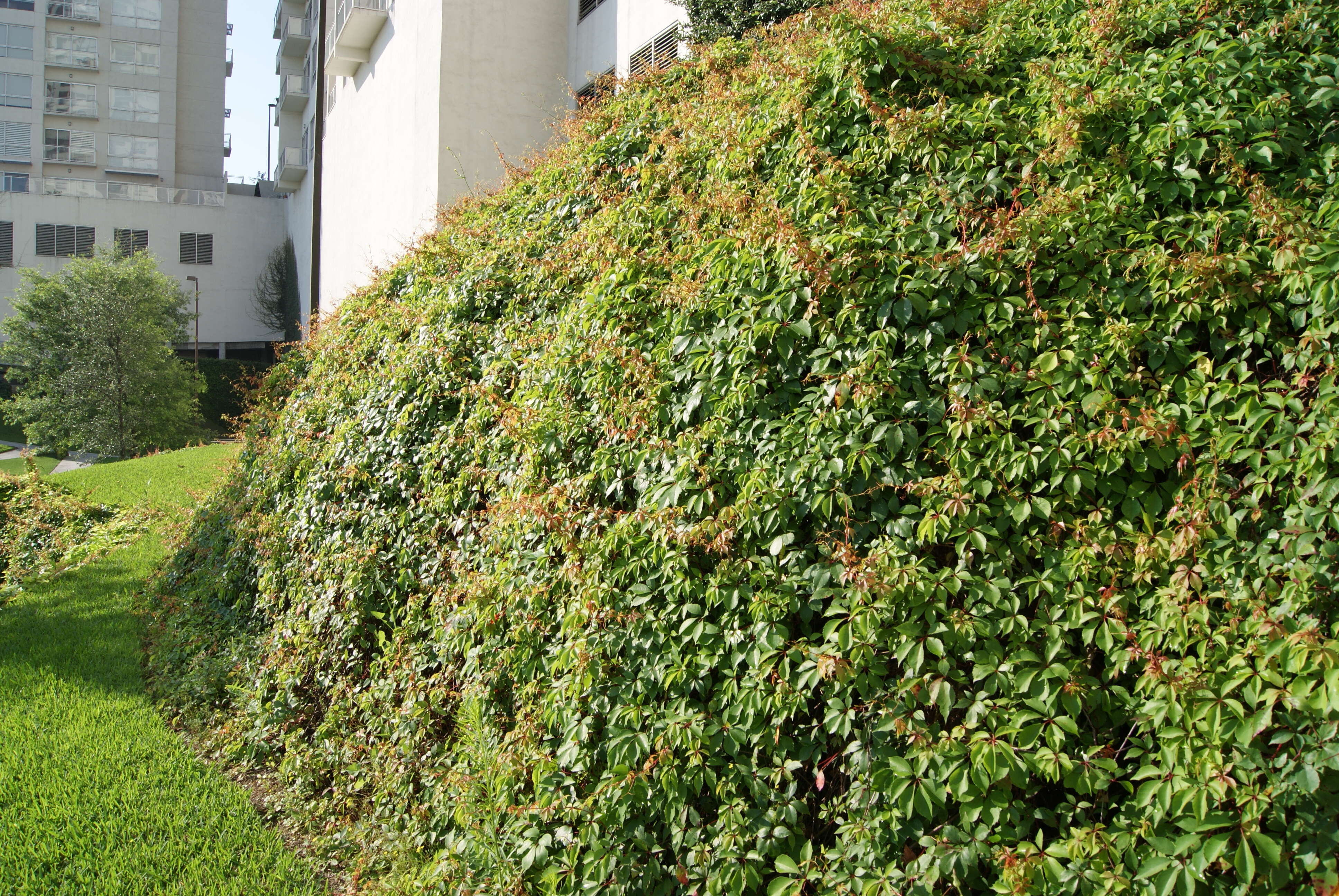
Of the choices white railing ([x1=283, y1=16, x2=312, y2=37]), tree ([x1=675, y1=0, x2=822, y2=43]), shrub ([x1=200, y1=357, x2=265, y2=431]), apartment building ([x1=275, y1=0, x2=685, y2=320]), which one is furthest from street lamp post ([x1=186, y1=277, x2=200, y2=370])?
tree ([x1=675, y1=0, x2=822, y2=43])

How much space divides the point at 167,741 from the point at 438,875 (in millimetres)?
2788

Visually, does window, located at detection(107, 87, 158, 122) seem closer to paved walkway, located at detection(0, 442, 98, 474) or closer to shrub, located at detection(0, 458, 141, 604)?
paved walkway, located at detection(0, 442, 98, 474)

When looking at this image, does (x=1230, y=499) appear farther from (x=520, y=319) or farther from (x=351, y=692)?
(x=351, y=692)

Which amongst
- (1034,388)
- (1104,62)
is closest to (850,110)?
(1104,62)

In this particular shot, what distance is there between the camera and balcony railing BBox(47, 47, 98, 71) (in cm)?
4322

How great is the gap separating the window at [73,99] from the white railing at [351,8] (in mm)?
33179

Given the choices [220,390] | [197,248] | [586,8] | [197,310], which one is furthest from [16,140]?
[586,8]

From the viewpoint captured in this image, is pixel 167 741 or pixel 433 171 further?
pixel 433 171

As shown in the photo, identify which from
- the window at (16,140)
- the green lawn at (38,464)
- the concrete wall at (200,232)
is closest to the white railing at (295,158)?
the concrete wall at (200,232)

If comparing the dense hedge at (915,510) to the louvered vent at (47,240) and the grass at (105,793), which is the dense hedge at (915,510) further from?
the louvered vent at (47,240)

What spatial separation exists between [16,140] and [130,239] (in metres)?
12.2

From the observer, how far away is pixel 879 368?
3070 mm

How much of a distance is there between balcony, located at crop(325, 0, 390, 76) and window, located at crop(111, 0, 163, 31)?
32922mm

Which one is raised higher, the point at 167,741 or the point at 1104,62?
the point at 1104,62
